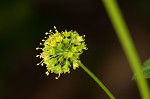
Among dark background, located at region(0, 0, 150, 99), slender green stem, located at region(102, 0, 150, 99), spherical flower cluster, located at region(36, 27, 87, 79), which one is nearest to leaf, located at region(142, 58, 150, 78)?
spherical flower cluster, located at region(36, 27, 87, 79)

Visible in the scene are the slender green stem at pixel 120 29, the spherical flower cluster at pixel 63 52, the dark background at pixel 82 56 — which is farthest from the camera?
the dark background at pixel 82 56

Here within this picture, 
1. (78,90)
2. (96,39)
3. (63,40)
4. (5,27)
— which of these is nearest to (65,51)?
(63,40)

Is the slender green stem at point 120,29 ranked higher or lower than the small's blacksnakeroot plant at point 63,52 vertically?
lower

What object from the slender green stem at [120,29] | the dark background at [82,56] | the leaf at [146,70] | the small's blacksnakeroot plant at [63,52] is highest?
the dark background at [82,56]

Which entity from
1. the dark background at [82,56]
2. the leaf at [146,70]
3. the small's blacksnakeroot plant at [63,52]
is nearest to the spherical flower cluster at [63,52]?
the small's blacksnakeroot plant at [63,52]

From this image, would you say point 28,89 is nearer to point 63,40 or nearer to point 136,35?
point 136,35

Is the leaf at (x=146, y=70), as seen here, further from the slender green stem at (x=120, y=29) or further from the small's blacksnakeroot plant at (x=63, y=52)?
the slender green stem at (x=120, y=29)

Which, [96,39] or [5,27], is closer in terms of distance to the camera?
[5,27]

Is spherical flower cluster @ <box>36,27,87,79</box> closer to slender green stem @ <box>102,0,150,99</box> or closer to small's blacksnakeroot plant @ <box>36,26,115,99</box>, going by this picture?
small's blacksnakeroot plant @ <box>36,26,115,99</box>

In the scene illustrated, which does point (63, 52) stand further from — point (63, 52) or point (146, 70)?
point (146, 70)
